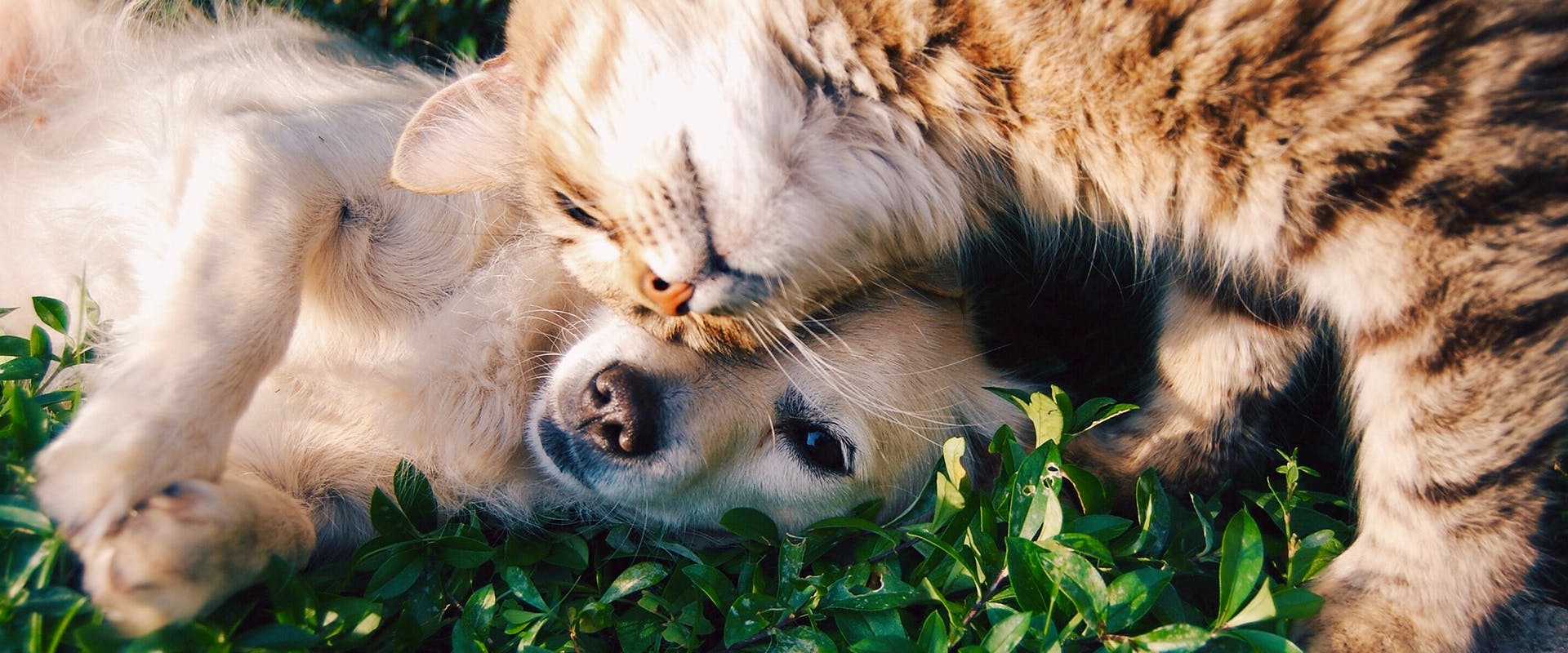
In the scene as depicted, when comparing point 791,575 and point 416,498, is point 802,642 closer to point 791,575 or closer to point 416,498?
point 791,575

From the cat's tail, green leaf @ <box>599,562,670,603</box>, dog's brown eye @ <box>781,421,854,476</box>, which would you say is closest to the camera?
green leaf @ <box>599,562,670,603</box>

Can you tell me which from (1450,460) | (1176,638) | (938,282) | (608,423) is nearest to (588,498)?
(608,423)

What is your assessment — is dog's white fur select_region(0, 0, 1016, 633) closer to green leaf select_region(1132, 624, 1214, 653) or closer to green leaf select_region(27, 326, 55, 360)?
green leaf select_region(27, 326, 55, 360)

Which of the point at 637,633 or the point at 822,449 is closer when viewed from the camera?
the point at 637,633

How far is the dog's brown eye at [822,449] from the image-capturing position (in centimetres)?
265

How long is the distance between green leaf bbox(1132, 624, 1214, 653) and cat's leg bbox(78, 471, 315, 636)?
63.1 inches

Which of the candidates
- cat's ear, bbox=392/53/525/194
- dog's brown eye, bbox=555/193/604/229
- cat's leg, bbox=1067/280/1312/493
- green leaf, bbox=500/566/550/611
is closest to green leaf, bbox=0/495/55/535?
green leaf, bbox=500/566/550/611

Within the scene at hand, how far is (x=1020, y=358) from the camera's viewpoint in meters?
3.10

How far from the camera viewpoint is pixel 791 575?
224cm

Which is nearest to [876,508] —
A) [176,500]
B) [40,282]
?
[176,500]

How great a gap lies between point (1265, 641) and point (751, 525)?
1.04m

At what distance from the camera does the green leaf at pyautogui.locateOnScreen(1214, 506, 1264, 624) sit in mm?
1904

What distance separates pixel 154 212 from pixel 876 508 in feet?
6.05

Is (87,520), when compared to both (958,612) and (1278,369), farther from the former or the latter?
(1278,369)
